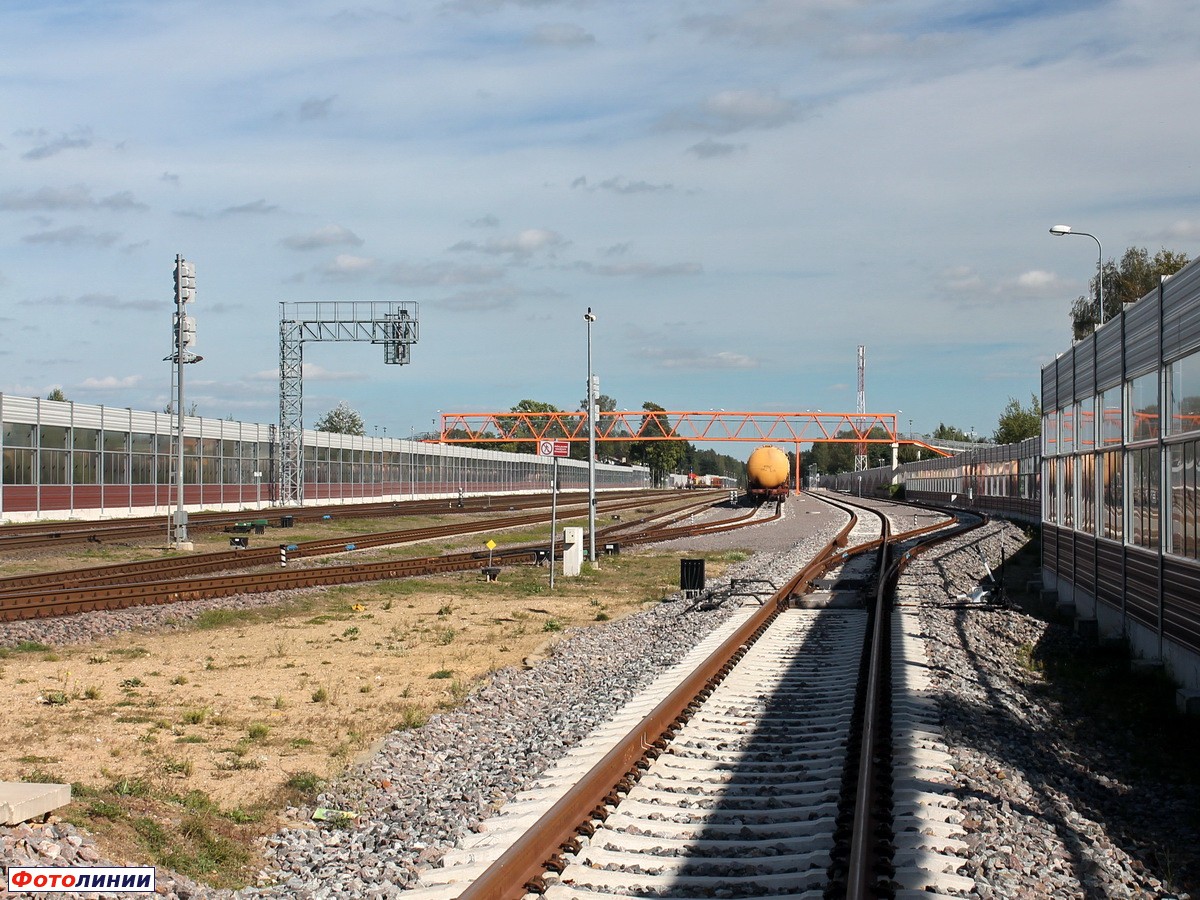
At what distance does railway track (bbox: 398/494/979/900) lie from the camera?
6707 millimetres

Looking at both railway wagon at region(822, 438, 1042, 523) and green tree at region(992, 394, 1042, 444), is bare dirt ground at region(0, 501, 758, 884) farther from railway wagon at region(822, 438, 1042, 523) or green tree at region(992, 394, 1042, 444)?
green tree at region(992, 394, 1042, 444)

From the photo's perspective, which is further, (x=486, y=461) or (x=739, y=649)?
(x=486, y=461)

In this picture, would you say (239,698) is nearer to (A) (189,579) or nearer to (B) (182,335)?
(A) (189,579)

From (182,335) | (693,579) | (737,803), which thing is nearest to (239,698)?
(737,803)

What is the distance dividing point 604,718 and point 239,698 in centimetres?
415

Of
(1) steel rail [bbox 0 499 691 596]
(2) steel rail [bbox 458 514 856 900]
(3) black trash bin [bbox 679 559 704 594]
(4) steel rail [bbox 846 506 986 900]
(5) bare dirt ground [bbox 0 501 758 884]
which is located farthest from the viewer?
(1) steel rail [bbox 0 499 691 596]

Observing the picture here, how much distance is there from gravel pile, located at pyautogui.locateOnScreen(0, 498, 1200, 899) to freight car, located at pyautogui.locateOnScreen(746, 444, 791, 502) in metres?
60.6

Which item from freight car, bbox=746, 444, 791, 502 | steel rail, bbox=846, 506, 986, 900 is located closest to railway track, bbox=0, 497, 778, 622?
steel rail, bbox=846, 506, 986, 900

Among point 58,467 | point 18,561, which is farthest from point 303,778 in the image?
point 58,467

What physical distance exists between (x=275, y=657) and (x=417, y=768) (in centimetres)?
630

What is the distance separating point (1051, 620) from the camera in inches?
811

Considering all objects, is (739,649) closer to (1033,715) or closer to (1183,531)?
(1033,715)

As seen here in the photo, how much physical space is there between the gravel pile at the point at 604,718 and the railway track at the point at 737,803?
0.28 metres

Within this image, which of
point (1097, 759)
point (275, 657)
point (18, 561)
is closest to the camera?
point (1097, 759)
